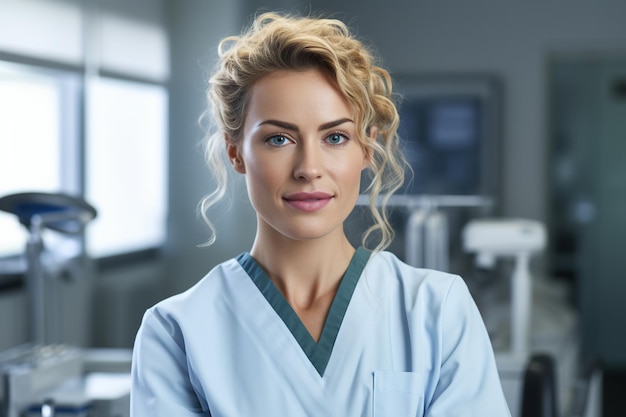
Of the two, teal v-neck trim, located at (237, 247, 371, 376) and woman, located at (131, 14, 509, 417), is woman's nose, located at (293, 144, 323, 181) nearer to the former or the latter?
woman, located at (131, 14, 509, 417)

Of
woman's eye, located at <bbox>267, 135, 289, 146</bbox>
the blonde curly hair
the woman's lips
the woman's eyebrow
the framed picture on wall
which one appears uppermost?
the framed picture on wall

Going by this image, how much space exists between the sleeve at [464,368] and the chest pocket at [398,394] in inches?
0.8

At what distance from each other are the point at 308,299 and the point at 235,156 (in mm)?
210

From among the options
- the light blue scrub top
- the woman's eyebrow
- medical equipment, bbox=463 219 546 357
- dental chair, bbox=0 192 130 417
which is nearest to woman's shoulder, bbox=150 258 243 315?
the light blue scrub top

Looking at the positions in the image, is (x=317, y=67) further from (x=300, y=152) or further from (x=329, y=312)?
(x=329, y=312)

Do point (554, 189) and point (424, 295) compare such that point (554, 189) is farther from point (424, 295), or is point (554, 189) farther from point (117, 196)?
point (424, 295)

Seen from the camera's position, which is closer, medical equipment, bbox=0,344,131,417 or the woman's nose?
the woman's nose

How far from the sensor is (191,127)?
15.3ft

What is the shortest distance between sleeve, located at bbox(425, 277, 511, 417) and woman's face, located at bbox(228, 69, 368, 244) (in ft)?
0.62

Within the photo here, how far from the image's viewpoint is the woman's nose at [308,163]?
104 centimetres

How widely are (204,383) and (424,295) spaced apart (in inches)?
11.5

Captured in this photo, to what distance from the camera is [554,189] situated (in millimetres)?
5500

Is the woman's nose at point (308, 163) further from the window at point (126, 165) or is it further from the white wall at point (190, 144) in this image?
the white wall at point (190, 144)

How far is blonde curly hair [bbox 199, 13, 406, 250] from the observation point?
1.06 metres
